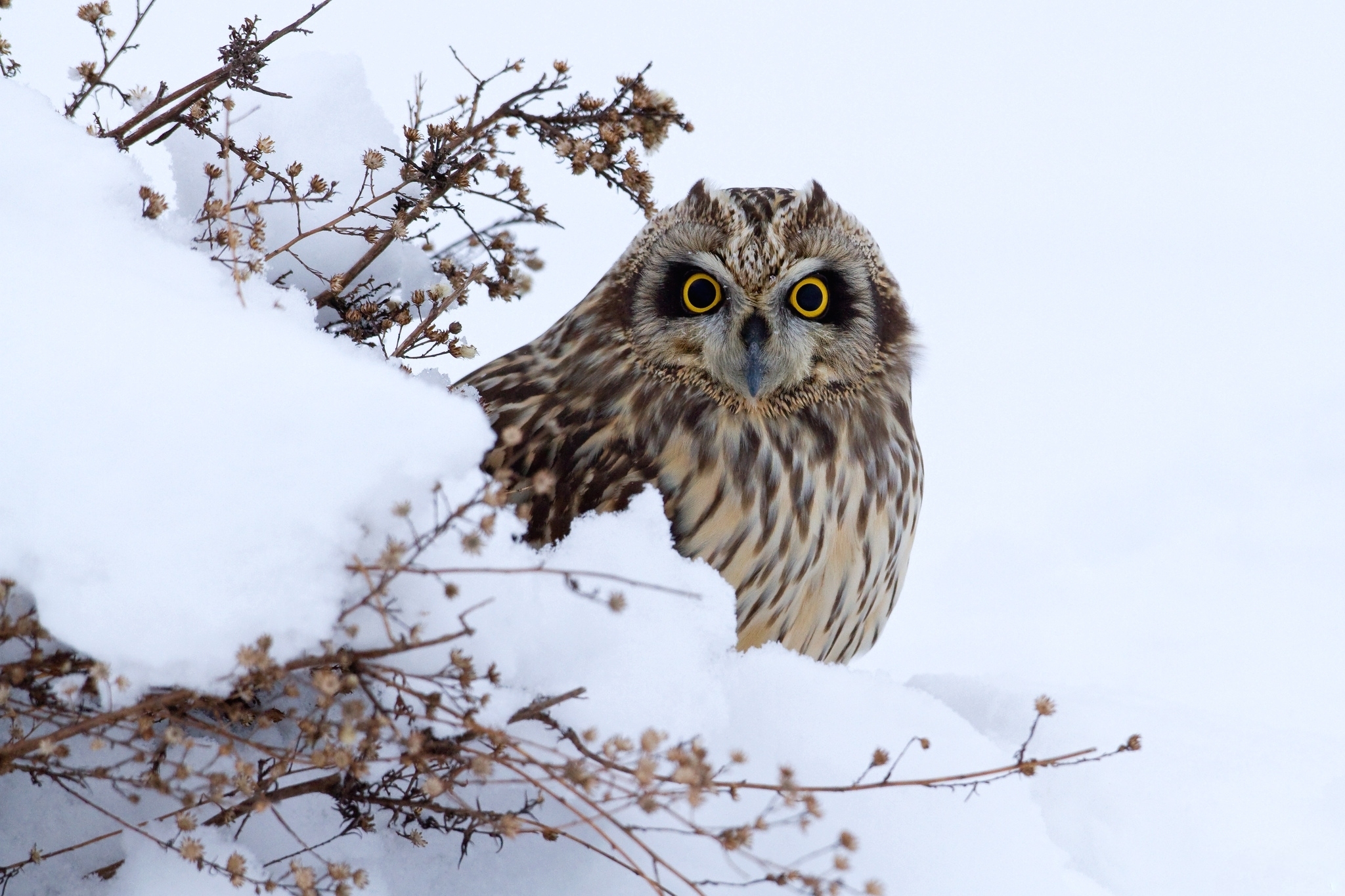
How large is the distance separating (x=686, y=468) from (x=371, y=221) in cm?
63

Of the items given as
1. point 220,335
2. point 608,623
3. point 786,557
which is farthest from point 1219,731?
point 220,335

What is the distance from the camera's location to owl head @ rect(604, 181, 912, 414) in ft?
5.26

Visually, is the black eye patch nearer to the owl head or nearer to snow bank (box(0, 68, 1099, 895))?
the owl head

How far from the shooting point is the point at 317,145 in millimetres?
1761

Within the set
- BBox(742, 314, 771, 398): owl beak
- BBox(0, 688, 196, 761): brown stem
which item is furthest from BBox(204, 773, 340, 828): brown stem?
BBox(742, 314, 771, 398): owl beak

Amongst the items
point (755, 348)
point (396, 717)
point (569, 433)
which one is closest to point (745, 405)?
point (755, 348)

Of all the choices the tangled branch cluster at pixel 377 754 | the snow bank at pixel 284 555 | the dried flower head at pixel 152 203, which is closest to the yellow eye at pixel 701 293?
the snow bank at pixel 284 555

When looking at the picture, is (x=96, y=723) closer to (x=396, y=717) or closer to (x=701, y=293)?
(x=396, y=717)

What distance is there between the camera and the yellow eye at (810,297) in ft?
5.38

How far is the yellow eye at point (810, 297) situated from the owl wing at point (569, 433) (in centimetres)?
26

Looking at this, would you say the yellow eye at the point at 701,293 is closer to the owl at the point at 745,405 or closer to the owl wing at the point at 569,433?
the owl at the point at 745,405

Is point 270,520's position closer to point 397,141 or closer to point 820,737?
point 820,737

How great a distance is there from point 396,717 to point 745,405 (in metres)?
0.76

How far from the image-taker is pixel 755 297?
5.25ft
